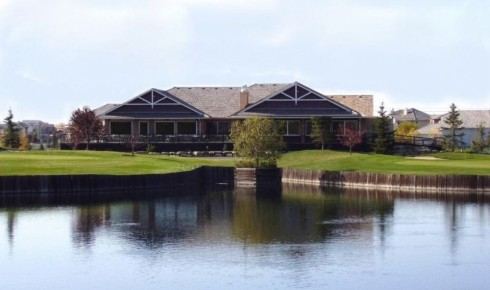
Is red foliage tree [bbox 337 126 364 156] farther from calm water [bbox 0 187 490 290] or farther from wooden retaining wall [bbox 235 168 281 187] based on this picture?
calm water [bbox 0 187 490 290]

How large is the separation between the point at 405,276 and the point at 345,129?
6342cm

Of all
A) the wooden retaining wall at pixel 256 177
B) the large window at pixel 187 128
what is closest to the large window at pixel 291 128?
the large window at pixel 187 128

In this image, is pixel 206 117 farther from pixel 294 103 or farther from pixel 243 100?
pixel 294 103

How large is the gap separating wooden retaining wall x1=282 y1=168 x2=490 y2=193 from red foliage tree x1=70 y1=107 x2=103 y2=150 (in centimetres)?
2593

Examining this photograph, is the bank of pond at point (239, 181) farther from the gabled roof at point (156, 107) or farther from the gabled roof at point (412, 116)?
the gabled roof at point (412, 116)

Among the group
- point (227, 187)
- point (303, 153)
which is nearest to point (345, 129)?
point (303, 153)

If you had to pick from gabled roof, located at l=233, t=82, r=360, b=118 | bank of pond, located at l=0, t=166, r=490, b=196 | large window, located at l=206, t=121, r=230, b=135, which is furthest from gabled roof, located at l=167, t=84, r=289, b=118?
bank of pond, located at l=0, t=166, r=490, b=196

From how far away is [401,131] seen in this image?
484ft

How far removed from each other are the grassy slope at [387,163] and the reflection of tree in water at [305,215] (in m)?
9.26

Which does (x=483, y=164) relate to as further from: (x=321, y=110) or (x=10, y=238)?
(x=10, y=238)

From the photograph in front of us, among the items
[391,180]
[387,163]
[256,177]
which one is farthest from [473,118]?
[391,180]

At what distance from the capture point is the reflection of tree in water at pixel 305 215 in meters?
52.9

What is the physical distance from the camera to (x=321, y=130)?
4141 inches

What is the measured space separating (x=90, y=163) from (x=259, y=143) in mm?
15530
